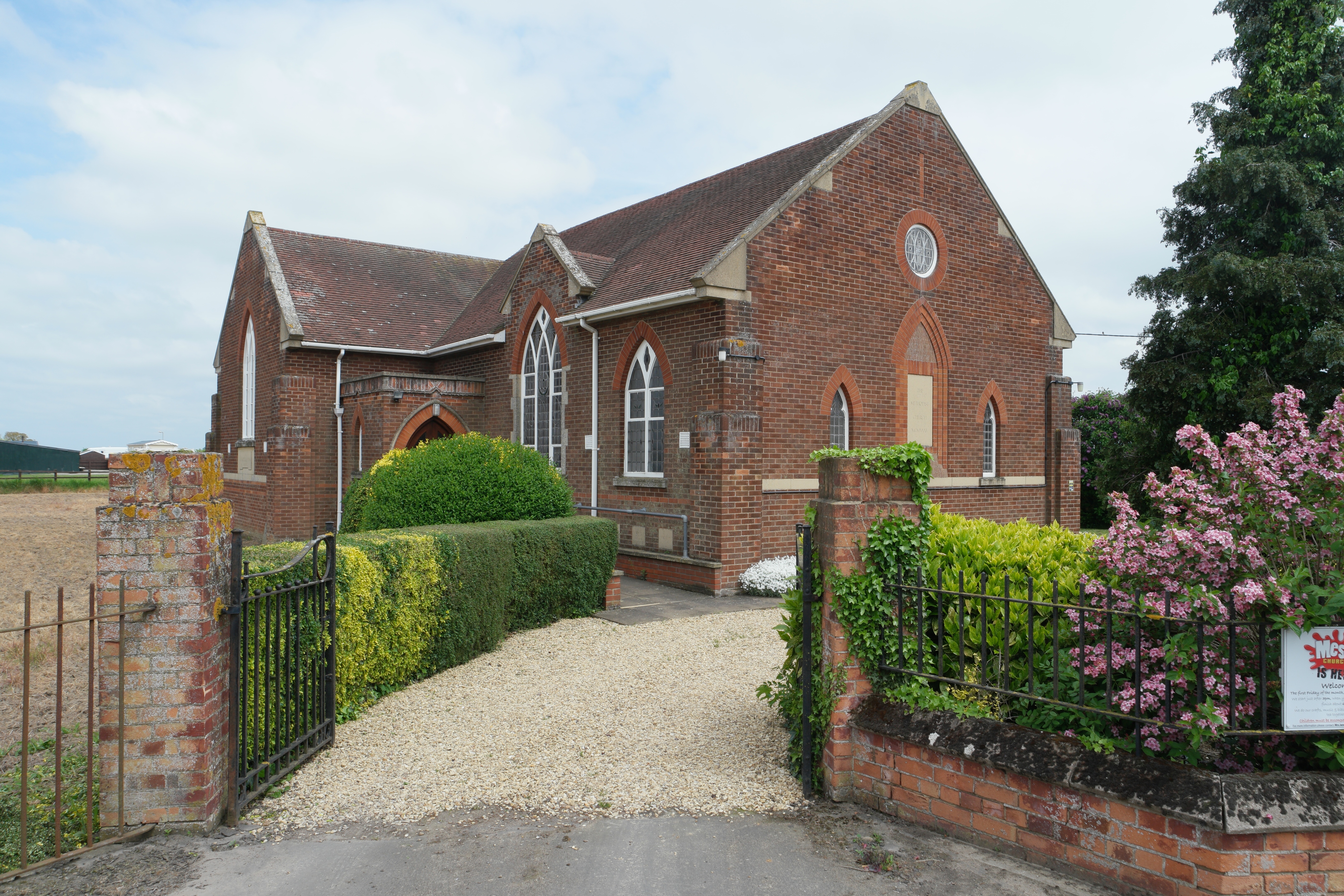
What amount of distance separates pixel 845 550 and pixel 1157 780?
1.98 m

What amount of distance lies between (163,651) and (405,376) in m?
15.1

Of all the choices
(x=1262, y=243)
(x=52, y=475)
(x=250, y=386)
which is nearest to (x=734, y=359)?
(x=1262, y=243)

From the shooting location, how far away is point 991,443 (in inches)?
716

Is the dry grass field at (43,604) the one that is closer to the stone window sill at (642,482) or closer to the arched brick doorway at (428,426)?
the arched brick doorway at (428,426)

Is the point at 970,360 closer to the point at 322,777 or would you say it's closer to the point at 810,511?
the point at 810,511

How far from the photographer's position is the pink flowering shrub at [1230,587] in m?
4.07

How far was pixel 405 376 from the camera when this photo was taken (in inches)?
761

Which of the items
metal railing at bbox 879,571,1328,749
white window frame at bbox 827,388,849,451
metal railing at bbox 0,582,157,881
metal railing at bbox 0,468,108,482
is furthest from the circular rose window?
metal railing at bbox 0,468,108,482

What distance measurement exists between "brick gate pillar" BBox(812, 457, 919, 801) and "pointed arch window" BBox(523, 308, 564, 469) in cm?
1265

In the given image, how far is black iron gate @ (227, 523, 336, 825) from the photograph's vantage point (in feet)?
17.1

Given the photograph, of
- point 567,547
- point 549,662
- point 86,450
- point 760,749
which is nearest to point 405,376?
point 567,547

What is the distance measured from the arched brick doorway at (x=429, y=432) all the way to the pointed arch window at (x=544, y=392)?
2.22 m

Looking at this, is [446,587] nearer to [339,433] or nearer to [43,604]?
[43,604]

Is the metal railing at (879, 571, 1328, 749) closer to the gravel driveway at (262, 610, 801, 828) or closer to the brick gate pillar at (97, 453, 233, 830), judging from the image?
the gravel driveway at (262, 610, 801, 828)
